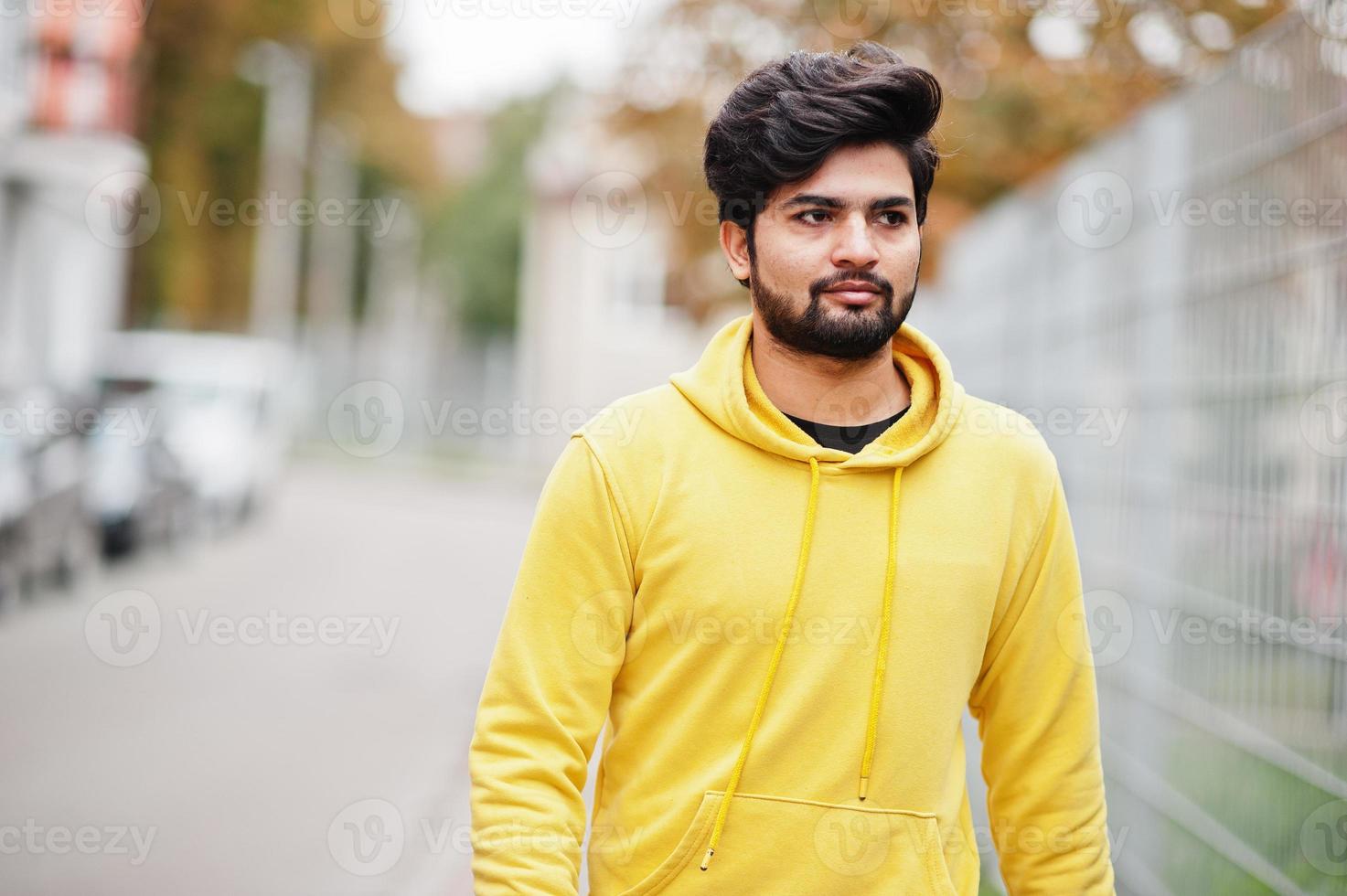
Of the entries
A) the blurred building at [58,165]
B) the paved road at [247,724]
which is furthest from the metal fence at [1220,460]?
the blurred building at [58,165]

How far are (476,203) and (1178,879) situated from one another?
4835 centimetres

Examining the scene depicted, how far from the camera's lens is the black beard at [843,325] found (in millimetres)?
2301

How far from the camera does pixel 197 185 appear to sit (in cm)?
2845

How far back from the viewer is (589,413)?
25391 mm

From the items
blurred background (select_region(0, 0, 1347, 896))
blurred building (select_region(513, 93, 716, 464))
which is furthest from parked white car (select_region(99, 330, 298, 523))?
blurred building (select_region(513, 93, 716, 464))

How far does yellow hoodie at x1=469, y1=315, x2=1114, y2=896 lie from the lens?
223 cm

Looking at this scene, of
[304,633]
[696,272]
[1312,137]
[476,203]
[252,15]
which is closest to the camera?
[1312,137]

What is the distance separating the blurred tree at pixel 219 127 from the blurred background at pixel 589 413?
0.46 ft

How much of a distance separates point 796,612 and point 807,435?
12.1 inches

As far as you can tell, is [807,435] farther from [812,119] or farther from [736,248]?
[812,119]

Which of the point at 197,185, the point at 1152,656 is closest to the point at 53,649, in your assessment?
the point at 1152,656

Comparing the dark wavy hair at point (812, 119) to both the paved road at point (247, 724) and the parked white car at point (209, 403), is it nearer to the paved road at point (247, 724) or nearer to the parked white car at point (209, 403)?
the paved road at point (247, 724)

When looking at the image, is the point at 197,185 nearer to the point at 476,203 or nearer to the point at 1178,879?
the point at 476,203

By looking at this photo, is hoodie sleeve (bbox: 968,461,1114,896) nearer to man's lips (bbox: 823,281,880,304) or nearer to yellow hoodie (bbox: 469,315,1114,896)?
yellow hoodie (bbox: 469,315,1114,896)
